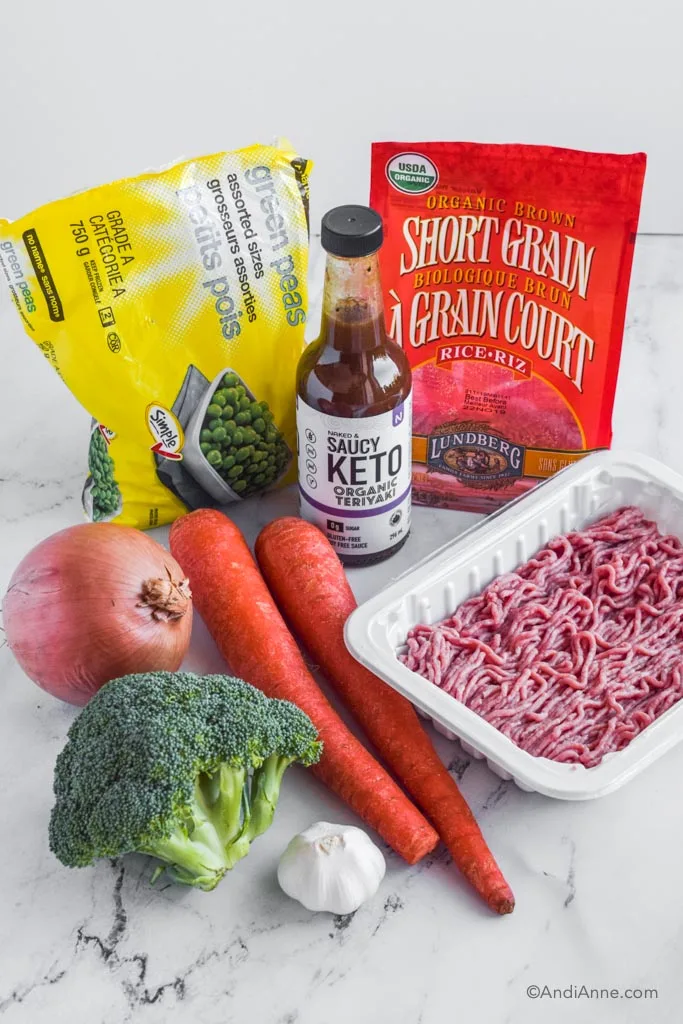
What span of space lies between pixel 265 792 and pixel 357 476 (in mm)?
454

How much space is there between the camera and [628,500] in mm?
1655

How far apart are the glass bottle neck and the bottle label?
10 cm

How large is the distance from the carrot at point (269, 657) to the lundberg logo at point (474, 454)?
33 centimetres

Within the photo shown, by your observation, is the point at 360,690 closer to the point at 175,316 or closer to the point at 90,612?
the point at 90,612

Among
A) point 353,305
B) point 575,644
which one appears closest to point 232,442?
point 353,305

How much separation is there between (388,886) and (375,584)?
0.48 m

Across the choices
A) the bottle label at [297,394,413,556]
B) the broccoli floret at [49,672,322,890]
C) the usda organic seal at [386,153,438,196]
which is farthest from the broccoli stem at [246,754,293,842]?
the usda organic seal at [386,153,438,196]

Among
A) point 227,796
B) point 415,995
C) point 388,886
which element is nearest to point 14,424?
point 227,796

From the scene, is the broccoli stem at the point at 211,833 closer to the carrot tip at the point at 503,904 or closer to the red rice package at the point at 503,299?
the carrot tip at the point at 503,904

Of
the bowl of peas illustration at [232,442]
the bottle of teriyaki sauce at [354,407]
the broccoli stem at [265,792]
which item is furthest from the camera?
the bowl of peas illustration at [232,442]

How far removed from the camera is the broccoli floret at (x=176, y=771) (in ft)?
3.90

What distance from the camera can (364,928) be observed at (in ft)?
4.03

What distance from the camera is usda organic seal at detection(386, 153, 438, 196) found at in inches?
60.6

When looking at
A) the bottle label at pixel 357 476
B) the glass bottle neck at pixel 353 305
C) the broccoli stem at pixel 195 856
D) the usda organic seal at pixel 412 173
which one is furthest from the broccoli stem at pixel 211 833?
the usda organic seal at pixel 412 173
